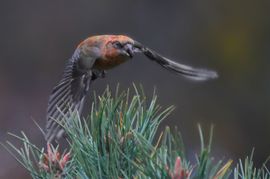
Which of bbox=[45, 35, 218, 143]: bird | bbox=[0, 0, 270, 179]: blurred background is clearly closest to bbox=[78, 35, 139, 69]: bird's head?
bbox=[45, 35, 218, 143]: bird

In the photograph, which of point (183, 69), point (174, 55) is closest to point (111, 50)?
point (183, 69)

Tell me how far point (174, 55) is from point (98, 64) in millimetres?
3444

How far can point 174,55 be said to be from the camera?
5031 millimetres

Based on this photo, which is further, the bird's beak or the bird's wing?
the bird's beak

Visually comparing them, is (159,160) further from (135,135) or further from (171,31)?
(171,31)

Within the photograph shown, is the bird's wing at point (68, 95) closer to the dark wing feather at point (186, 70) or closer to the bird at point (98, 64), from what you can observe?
the bird at point (98, 64)

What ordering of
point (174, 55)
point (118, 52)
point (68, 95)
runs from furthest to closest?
point (174, 55), point (118, 52), point (68, 95)

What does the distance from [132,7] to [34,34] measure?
66 centimetres

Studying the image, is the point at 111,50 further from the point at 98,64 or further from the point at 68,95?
the point at 68,95

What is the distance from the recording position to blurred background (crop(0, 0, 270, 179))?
496 cm

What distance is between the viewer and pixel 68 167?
3.57 feet

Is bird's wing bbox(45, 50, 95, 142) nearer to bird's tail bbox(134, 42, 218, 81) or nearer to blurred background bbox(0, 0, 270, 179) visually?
bird's tail bbox(134, 42, 218, 81)

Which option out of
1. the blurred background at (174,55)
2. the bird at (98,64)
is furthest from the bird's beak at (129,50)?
the blurred background at (174,55)

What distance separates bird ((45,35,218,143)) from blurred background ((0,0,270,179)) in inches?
122
